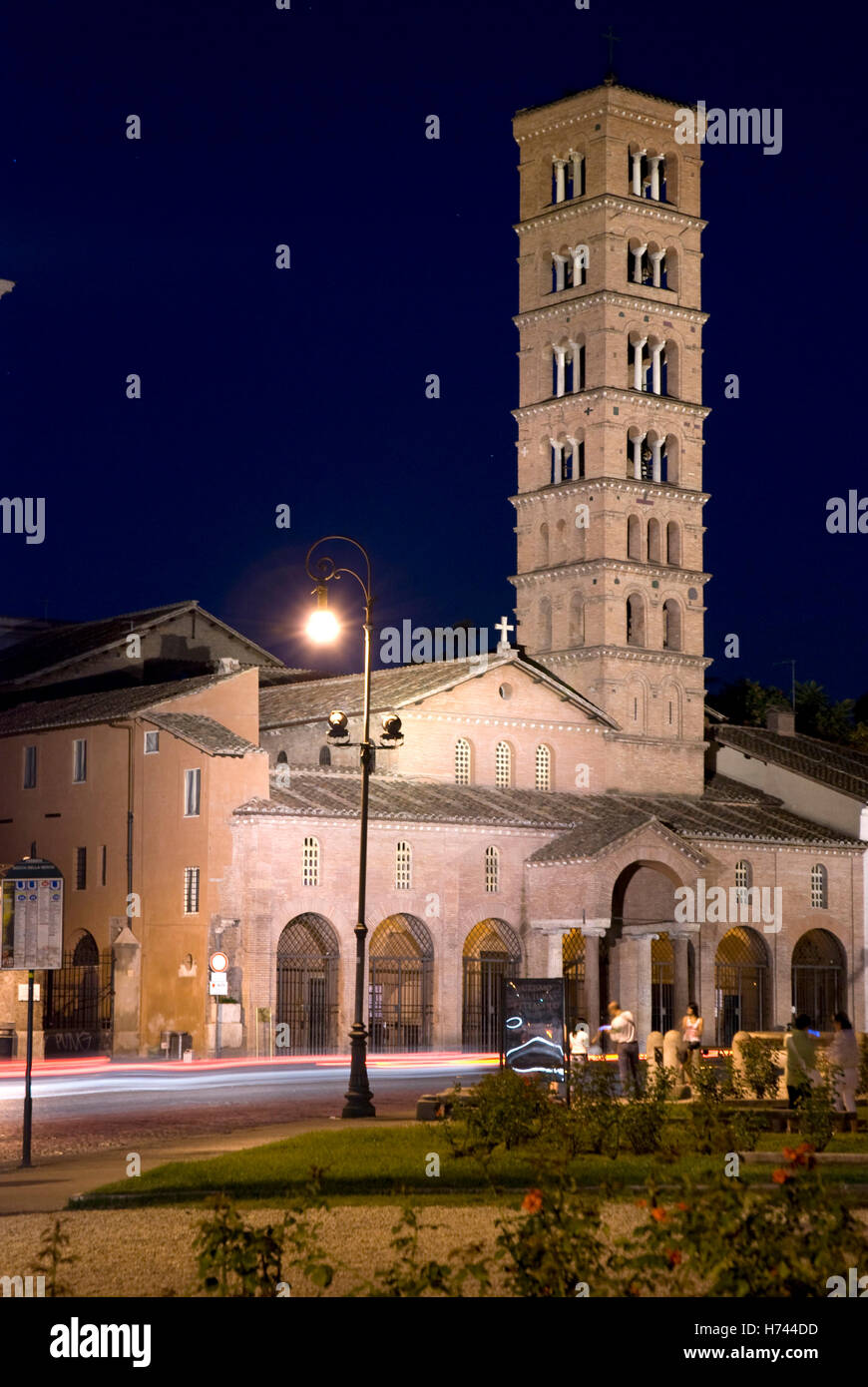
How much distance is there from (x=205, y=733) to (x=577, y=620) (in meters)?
19.4

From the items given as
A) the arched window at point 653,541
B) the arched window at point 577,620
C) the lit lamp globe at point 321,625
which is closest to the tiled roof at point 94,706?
the arched window at point 577,620

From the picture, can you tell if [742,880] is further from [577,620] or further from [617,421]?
Result: [617,421]

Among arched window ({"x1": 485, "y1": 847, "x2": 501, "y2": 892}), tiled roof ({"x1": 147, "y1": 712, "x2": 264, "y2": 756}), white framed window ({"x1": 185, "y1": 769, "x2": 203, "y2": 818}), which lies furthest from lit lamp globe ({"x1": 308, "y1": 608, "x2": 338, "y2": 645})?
arched window ({"x1": 485, "y1": 847, "x2": 501, "y2": 892})

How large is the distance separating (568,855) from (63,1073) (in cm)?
1993

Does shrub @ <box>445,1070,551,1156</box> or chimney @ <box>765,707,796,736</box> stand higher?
chimney @ <box>765,707,796,736</box>

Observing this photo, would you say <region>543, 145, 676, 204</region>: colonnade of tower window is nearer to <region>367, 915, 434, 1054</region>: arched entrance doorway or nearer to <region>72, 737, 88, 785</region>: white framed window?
<region>72, 737, 88, 785</region>: white framed window

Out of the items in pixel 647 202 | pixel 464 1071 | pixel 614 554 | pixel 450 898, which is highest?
pixel 647 202

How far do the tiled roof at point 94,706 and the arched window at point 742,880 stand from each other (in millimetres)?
17928

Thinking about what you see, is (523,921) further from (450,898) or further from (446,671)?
(446,671)

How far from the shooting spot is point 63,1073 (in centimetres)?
3994

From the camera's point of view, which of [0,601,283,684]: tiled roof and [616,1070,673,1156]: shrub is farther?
[0,601,283,684]: tiled roof

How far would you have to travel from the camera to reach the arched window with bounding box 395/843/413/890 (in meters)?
53.7

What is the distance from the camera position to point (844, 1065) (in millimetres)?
26203
